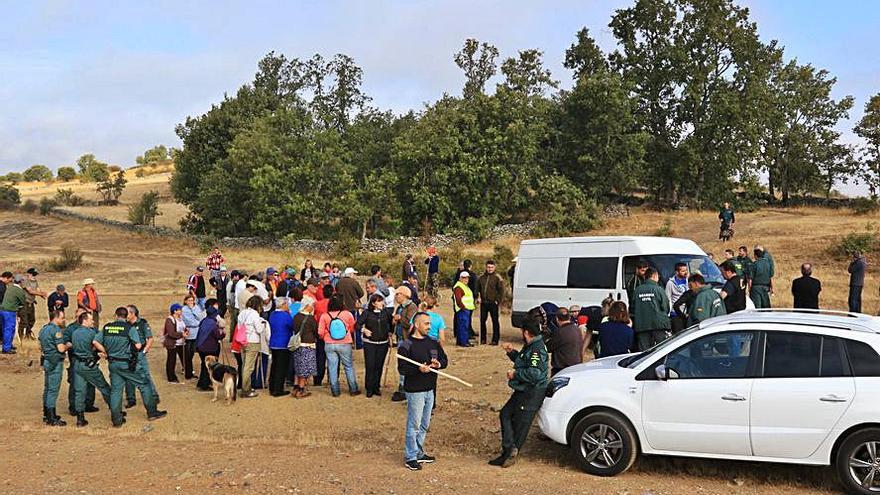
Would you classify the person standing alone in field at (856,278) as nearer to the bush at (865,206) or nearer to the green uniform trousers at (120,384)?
the green uniform trousers at (120,384)

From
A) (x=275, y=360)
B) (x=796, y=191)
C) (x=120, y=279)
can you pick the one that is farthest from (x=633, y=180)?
(x=275, y=360)

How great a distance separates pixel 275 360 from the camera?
1135cm

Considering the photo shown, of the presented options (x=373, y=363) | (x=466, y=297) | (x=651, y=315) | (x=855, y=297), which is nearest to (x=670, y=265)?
(x=651, y=315)

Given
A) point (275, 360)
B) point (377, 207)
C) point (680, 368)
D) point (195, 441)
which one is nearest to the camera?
point (680, 368)

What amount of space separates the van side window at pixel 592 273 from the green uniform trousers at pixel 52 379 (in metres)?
9.09

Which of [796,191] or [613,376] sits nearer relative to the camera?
[613,376]

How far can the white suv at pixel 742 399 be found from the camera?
642 cm

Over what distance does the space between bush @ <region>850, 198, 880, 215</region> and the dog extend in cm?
3700

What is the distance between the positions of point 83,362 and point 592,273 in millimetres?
8961

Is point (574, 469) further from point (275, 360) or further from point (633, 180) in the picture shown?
point (633, 180)

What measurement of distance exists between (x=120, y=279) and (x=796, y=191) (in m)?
45.8

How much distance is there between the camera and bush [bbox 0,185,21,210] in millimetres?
67938

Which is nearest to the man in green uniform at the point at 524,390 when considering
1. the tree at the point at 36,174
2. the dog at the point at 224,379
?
the dog at the point at 224,379

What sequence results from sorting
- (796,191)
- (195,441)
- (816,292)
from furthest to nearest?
(796,191)
(816,292)
(195,441)
